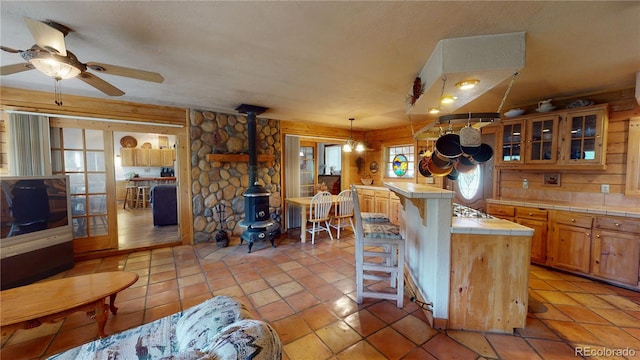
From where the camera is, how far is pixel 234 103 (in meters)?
3.54

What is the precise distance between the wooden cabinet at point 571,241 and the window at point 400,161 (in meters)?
2.64

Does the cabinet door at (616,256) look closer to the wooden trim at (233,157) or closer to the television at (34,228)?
the wooden trim at (233,157)

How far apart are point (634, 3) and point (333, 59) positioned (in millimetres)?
1820

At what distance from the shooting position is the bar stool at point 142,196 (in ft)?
23.6

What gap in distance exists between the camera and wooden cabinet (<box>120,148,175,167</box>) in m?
7.50

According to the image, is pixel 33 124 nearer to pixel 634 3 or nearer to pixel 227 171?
pixel 227 171

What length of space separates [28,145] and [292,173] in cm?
367

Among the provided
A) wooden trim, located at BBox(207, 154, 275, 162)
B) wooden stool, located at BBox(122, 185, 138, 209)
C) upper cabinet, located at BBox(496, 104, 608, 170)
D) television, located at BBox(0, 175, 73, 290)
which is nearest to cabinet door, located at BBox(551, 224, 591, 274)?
upper cabinet, located at BBox(496, 104, 608, 170)

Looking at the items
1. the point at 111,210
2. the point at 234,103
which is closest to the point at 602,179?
the point at 234,103

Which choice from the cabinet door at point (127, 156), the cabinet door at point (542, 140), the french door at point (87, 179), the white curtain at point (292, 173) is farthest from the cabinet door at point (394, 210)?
the cabinet door at point (127, 156)

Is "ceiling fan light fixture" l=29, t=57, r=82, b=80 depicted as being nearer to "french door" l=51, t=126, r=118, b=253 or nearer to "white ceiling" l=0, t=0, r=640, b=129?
"white ceiling" l=0, t=0, r=640, b=129

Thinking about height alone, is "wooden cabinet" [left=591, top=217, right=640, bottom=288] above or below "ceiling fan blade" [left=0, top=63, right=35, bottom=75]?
below

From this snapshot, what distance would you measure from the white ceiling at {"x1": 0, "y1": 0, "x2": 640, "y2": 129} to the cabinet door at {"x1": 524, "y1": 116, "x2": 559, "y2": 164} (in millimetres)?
377

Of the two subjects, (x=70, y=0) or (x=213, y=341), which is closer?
(x=213, y=341)
